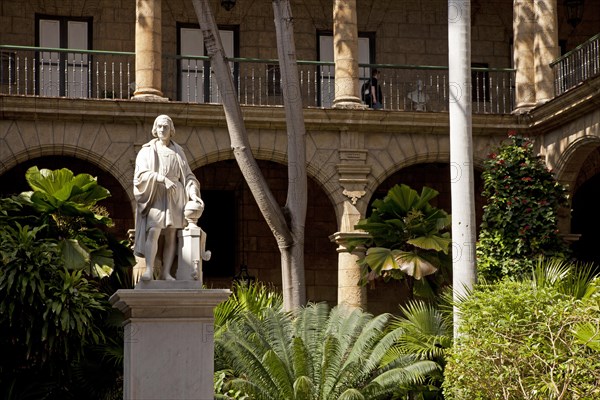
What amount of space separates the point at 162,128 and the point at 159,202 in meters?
0.75

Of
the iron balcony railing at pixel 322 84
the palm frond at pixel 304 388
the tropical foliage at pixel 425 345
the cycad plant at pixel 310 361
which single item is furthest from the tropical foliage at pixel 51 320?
the iron balcony railing at pixel 322 84

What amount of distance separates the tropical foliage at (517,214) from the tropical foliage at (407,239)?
96 centimetres

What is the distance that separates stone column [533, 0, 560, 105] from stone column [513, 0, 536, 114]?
0.18 m

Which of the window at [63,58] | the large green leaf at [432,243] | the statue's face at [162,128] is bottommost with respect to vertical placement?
the large green leaf at [432,243]

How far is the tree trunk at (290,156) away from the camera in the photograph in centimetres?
1838

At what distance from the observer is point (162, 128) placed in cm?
1223

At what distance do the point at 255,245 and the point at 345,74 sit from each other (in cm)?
471

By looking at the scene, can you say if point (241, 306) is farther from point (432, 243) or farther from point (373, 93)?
point (373, 93)

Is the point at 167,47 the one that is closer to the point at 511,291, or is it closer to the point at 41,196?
the point at 41,196

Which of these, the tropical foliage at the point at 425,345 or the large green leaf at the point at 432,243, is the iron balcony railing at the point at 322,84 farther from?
the tropical foliage at the point at 425,345

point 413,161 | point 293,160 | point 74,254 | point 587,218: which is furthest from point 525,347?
point 587,218

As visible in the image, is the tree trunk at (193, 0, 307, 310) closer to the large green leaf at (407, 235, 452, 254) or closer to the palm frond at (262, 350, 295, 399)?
the large green leaf at (407, 235, 452, 254)

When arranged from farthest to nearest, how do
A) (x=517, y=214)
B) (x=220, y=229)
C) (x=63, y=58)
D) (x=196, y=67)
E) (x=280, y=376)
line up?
1. (x=220, y=229)
2. (x=196, y=67)
3. (x=63, y=58)
4. (x=517, y=214)
5. (x=280, y=376)

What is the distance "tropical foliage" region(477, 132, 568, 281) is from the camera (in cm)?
2012
